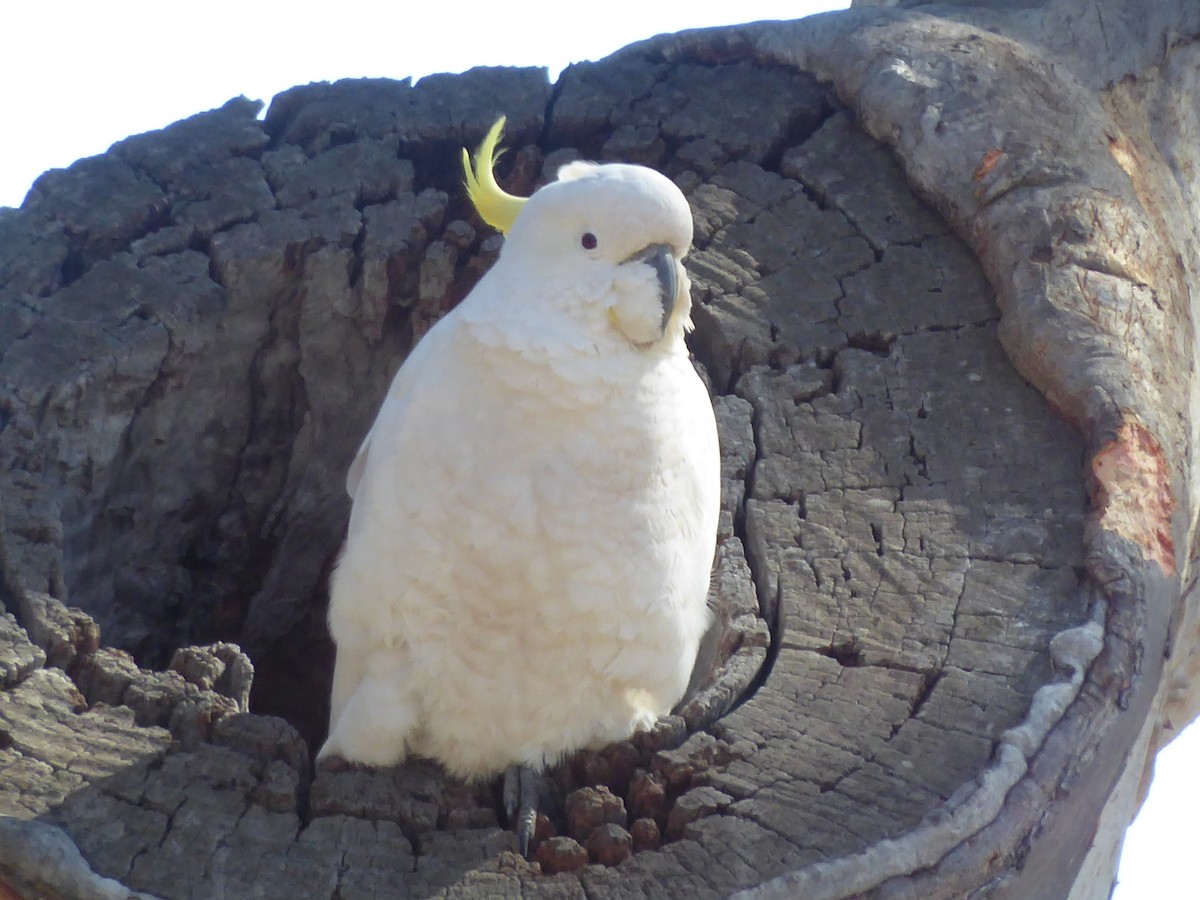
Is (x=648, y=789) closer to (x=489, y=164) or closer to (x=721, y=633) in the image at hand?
(x=721, y=633)

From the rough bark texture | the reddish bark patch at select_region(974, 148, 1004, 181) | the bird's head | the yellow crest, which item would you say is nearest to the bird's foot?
the rough bark texture

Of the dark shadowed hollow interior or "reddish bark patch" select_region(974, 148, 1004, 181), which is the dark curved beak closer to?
the dark shadowed hollow interior

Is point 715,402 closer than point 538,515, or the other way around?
point 538,515

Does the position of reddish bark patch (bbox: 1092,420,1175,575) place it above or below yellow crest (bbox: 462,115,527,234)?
below

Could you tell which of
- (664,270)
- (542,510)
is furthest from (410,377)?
(664,270)

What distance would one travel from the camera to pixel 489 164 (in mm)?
2525

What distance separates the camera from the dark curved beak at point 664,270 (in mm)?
2248

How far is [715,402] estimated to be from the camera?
284cm

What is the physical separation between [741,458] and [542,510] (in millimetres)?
637

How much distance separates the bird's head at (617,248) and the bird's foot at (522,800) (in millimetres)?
737

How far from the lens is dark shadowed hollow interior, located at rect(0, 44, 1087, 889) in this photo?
221 centimetres

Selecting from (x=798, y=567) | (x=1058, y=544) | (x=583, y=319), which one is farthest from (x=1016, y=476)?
(x=583, y=319)

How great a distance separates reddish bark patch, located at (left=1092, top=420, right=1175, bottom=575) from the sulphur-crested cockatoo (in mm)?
747

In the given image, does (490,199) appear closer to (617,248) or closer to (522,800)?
(617,248)
